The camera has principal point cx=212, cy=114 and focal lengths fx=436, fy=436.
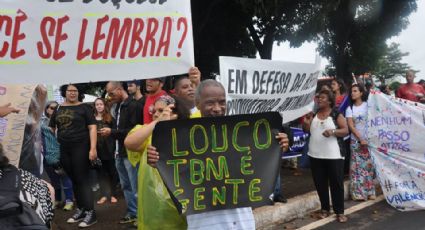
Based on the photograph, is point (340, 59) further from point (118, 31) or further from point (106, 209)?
point (118, 31)

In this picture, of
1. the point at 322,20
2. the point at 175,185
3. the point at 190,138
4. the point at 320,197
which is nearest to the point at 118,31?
the point at 190,138

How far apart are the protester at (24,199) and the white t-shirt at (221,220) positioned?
28.9 inches

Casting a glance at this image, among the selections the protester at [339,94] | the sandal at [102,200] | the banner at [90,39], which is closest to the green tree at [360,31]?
the protester at [339,94]

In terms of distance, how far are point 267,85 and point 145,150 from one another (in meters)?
2.75

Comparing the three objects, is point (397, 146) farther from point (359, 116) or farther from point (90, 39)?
point (90, 39)

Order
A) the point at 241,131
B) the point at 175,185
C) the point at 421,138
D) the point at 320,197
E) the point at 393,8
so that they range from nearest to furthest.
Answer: the point at 175,185 → the point at 241,131 → the point at 320,197 → the point at 421,138 → the point at 393,8

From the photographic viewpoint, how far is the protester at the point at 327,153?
5105mm

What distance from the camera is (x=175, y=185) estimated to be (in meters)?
2.27

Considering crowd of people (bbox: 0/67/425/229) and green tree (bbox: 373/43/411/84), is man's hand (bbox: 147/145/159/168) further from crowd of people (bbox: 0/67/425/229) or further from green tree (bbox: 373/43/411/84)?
green tree (bbox: 373/43/411/84)

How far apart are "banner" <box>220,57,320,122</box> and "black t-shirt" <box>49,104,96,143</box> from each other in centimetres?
168

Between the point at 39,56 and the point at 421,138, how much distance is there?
5094 mm

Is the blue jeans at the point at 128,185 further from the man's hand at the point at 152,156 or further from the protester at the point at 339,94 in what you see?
the protester at the point at 339,94

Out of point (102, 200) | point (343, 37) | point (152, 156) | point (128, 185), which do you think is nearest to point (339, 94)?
point (128, 185)

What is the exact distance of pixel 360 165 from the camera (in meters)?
6.11
